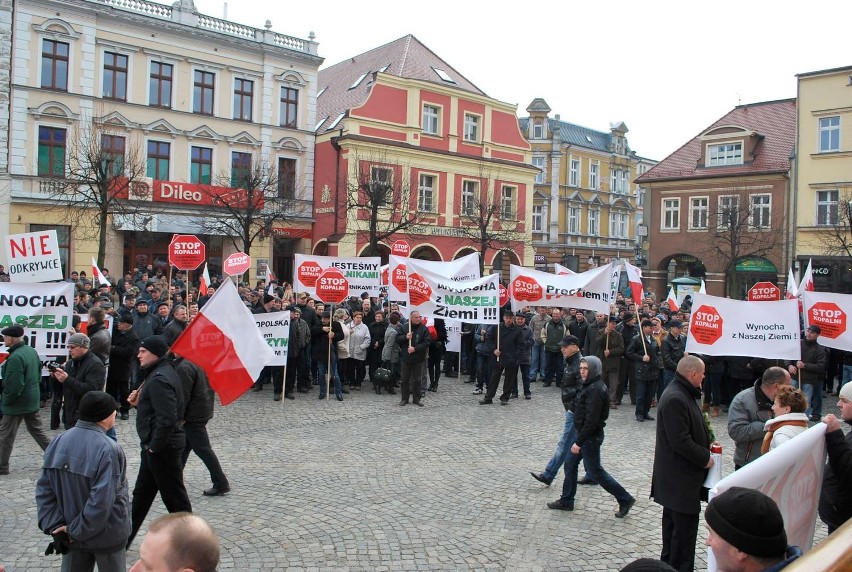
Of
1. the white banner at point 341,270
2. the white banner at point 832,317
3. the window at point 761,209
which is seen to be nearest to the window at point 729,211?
the window at point 761,209

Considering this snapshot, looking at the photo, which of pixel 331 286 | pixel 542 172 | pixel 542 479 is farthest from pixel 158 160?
pixel 542 172

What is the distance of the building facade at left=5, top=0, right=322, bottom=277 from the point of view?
1156 inches

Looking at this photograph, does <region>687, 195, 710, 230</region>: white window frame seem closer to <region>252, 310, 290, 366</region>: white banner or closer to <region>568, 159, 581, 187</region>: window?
<region>568, 159, 581, 187</region>: window

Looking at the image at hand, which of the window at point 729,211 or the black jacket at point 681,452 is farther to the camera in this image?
the window at point 729,211

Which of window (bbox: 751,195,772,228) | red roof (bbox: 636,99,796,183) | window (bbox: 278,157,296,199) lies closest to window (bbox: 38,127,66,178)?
window (bbox: 278,157,296,199)

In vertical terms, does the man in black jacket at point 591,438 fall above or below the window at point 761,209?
below

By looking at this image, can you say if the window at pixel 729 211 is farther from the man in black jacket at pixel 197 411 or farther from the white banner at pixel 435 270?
the man in black jacket at pixel 197 411

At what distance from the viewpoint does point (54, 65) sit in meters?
30.0

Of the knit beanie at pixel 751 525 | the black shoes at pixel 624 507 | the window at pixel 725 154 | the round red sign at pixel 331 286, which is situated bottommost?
the black shoes at pixel 624 507

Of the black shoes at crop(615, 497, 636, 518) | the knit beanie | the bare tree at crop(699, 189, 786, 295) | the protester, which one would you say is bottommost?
the black shoes at crop(615, 497, 636, 518)

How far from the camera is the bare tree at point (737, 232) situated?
121ft

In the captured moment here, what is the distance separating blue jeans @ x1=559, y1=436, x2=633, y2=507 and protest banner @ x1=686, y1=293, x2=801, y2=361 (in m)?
5.40

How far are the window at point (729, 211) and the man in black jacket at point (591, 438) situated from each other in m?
32.3

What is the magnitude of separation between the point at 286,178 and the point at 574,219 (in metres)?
30.3
